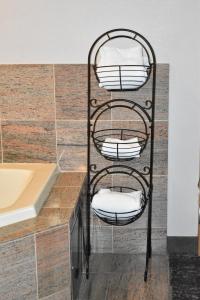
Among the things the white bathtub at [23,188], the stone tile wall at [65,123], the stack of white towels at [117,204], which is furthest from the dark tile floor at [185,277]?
the white bathtub at [23,188]

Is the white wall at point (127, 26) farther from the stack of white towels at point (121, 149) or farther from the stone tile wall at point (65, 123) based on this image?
the stack of white towels at point (121, 149)

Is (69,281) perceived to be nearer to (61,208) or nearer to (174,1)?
(61,208)

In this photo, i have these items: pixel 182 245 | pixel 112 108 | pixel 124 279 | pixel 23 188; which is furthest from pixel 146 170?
pixel 23 188

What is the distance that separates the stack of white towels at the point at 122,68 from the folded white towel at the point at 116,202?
59cm

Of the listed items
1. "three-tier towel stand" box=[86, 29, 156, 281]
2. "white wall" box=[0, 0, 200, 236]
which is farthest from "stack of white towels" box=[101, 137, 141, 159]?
"white wall" box=[0, 0, 200, 236]

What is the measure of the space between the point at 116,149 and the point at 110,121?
1.00 feet

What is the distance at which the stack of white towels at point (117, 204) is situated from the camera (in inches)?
101

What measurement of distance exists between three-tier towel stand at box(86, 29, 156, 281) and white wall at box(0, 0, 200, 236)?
0.09 metres

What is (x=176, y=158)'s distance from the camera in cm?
288

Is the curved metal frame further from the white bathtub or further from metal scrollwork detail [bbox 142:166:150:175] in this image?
the white bathtub

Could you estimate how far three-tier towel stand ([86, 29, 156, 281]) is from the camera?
2.53m

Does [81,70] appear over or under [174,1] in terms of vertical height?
under

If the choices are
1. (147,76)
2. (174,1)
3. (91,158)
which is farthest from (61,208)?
(174,1)

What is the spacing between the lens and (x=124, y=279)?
2.69 meters
